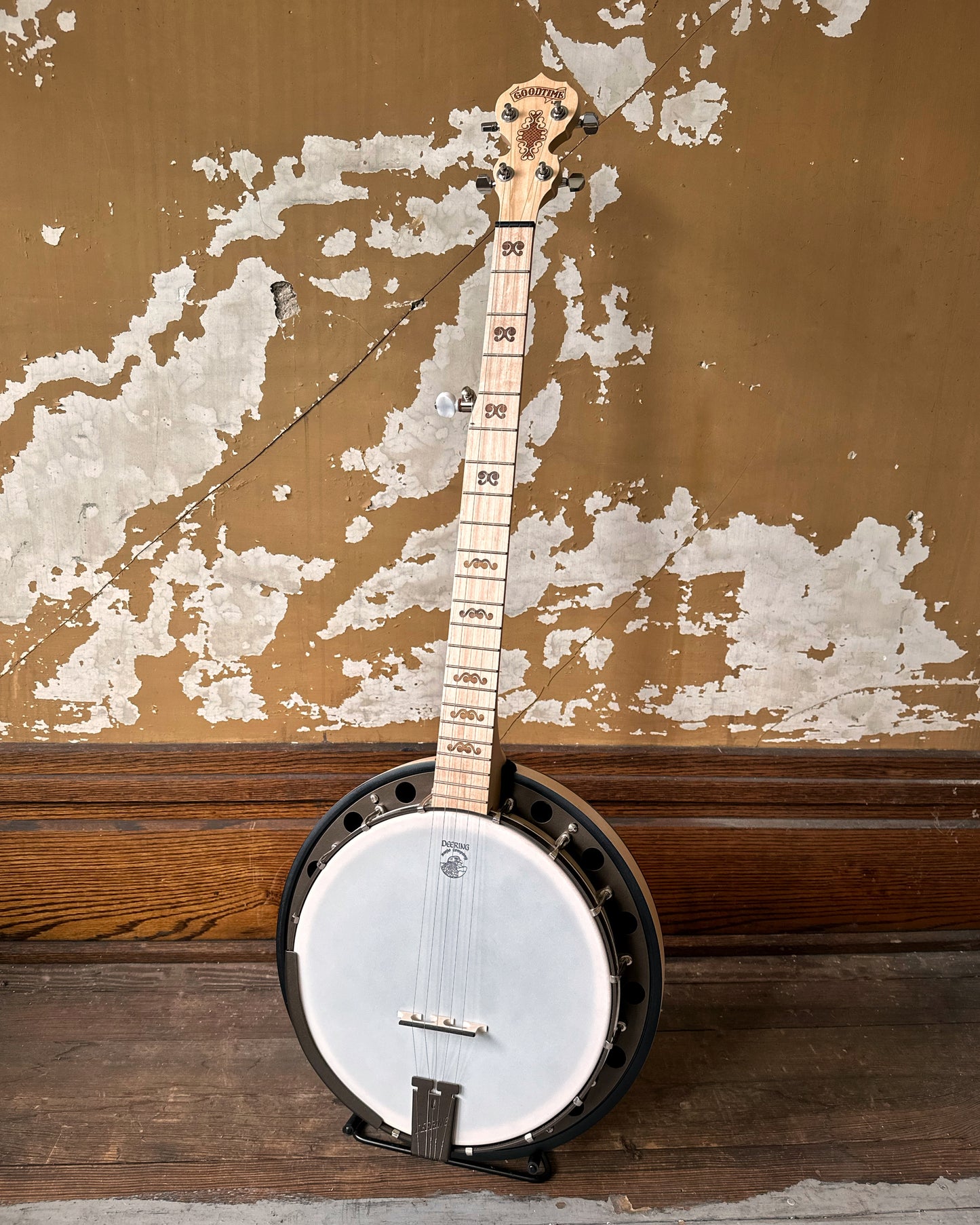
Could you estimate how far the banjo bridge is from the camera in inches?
43.5

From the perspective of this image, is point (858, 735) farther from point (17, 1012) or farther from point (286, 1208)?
point (17, 1012)

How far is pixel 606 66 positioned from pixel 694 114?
17 centimetres

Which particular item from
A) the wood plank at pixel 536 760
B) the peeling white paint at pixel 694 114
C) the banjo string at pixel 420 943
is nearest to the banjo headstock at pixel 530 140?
the peeling white paint at pixel 694 114

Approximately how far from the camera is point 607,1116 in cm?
131

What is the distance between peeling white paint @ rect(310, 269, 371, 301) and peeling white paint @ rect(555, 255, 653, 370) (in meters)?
0.33

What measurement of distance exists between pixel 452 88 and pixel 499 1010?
1.44 m

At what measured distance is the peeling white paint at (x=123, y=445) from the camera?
1413 millimetres

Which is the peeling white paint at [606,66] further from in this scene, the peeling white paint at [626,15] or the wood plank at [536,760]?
the wood plank at [536,760]

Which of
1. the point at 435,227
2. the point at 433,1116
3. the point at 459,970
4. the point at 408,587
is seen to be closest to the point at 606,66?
the point at 435,227

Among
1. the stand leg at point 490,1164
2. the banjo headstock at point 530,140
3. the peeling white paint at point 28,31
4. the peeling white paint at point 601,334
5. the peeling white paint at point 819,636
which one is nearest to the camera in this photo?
the banjo headstock at point 530,140

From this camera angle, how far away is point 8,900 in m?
1.59

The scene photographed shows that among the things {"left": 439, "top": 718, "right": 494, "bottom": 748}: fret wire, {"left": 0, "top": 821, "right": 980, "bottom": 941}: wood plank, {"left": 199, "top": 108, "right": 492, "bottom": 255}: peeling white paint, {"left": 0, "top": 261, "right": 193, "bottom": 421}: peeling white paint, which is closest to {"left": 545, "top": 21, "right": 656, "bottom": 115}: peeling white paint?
{"left": 199, "top": 108, "right": 492, "bottom": 255}: peeling white paint

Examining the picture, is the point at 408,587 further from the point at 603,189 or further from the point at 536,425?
the point at 603,189

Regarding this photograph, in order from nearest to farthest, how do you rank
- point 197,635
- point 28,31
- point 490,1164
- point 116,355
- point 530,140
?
point 530,140 → point 490,1164 → point 28,31 → point 116,355 → point 197,635
